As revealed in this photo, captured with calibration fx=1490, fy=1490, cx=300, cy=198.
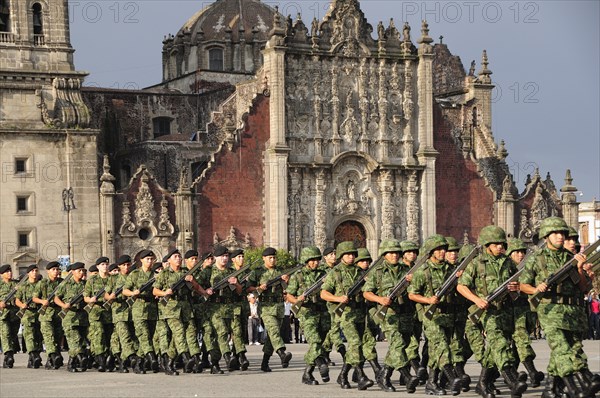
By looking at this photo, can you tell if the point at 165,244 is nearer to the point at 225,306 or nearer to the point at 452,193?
the point at 452,193

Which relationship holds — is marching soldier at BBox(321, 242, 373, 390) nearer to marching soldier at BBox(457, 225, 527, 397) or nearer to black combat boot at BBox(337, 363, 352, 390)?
black combat boot at BBox(337, 363, 352, 390)

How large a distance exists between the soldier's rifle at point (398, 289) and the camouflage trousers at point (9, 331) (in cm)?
1200

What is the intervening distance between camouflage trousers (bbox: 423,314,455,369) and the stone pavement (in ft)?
1.72

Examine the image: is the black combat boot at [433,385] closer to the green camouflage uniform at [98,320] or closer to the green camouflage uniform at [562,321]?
the green camouflage uniform at [562,321]

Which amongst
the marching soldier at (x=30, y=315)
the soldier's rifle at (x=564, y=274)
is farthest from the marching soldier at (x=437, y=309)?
the marching soldier at (x=30, y=315)

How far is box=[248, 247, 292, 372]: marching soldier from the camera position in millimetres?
25984

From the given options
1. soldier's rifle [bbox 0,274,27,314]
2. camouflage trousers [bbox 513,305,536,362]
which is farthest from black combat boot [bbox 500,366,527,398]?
soldier's rifle [bbox 0,274,27,314]

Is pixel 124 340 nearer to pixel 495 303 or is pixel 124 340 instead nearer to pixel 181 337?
pixel 181 337

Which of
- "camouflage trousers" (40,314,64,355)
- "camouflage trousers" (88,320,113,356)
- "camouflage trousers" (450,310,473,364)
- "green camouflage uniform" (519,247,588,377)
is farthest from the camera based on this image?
"camouflage trousers" (40,314,64,355)

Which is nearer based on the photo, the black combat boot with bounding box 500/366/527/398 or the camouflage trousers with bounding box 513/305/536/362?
the black combat boot with bounding box 500/366/527/398

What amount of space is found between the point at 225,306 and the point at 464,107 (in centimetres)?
3978

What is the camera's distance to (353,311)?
74.7ft

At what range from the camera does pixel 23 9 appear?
5506 cm

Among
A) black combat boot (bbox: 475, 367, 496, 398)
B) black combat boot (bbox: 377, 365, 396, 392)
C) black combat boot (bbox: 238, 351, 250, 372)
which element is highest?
black combat boot (bbox: 475, 367, 496, 398)
